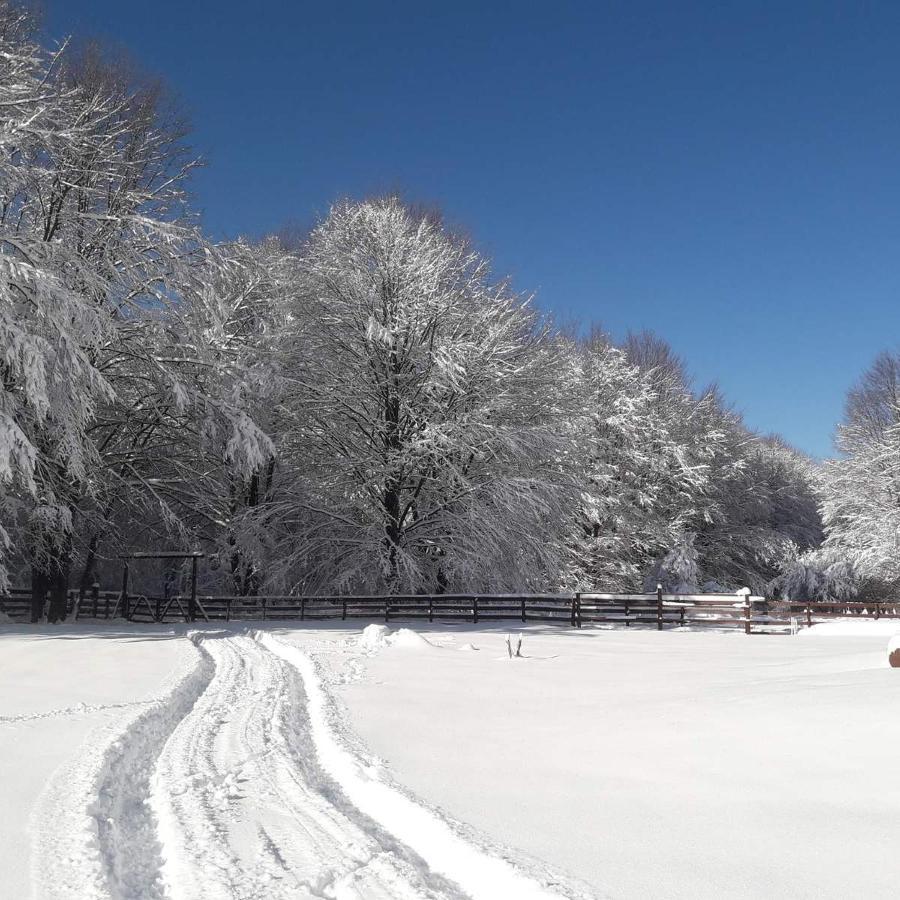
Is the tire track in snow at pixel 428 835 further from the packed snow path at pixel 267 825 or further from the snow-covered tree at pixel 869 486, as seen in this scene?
the snow-covered tree at pixel 869 486

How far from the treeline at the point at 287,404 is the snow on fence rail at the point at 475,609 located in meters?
0.91

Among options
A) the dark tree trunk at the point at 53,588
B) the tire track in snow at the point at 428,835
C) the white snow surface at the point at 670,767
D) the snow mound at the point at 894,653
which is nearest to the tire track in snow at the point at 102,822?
the tire track in snow at the point at 428,835

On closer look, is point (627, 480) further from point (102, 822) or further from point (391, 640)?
point (102, 822)

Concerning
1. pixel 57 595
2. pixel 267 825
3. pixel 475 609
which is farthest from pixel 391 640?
pixel 267 825

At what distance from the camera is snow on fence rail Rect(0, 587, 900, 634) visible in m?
22.3

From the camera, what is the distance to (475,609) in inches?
888

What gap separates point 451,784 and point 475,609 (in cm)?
1690

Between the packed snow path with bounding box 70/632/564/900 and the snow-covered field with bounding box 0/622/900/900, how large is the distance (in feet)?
0.06

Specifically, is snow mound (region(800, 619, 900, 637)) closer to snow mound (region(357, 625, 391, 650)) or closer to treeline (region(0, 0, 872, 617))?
treeline (region(0, 0, 872, 617))

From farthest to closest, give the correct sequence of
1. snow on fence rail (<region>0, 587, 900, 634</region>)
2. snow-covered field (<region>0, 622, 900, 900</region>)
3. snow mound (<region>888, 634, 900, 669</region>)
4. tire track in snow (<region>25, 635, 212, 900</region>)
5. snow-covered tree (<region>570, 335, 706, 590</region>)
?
snow-covered tree (<region>570, 335, 706, 590</region>)
snow on fence rail (<region>0, 587, 900, 634</region>)
snow mound (<region>888, 634, 900, 669</region>)
snow-covered field (<region>0, 622, 900, 900</region>)
tire track in snow (<region>25, 635, 212, 900</region>)

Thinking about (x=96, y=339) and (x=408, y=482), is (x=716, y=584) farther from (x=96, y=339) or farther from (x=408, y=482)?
(x=96, y=339)

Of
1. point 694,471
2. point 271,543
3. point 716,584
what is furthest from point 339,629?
point 716,584

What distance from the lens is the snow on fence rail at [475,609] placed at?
880 inches

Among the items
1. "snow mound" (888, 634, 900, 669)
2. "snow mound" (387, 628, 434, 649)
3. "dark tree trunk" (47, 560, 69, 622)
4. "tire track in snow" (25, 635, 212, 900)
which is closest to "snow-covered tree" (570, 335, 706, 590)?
"snow mound" (387, 628, 434, 649)
